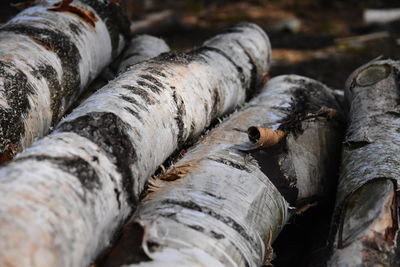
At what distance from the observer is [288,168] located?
9.08ft

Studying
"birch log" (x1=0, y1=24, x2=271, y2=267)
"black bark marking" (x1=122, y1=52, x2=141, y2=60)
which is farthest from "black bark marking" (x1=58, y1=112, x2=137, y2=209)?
"black bark marking" (x1=122, y1=52, x2=141, y2=60)

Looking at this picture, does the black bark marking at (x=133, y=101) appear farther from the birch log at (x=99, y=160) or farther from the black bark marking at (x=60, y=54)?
the black bark marking at (x=60, y=54)

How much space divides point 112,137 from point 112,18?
2.32 meters

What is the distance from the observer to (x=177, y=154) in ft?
9.68

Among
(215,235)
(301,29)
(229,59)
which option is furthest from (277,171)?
(301,29)

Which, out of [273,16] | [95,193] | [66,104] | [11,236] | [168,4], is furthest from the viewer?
[168,4]

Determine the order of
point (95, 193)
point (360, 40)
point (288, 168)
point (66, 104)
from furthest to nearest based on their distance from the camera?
point (360, 40), point (66, 104), point (288, 168), point (95, 193)

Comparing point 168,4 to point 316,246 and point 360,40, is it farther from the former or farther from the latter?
point 316,246

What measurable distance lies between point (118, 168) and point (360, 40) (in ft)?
21.9

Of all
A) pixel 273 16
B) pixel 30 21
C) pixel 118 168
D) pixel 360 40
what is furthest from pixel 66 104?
pixel 273 16

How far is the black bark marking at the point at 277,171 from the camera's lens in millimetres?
2625

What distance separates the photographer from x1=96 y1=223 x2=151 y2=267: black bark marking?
1.86 m

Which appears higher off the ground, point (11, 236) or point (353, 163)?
point (11, 236)

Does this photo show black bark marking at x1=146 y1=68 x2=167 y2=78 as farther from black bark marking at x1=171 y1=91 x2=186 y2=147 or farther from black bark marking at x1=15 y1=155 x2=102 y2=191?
black bark marking at x1=15 y1=155 x2=102 y2=191
